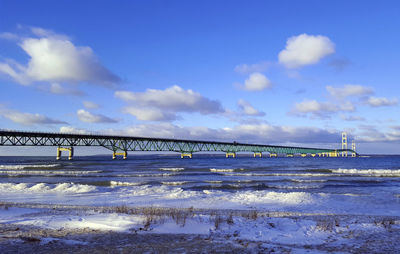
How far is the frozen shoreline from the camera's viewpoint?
6374 millimetres

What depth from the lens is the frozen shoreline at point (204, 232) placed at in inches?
251

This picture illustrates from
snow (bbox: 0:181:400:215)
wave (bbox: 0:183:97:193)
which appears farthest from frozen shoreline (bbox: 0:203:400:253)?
wave (bbox: 0:183:97:193)

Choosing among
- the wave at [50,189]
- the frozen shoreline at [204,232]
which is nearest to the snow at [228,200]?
the wave at [50,189]

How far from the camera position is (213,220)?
8766 millimetres

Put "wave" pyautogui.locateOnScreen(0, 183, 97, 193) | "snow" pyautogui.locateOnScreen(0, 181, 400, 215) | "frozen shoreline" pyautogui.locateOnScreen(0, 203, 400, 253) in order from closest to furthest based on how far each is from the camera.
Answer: "frozen shoreline" pyautogui.locateOnScreen(0, 203, 400, 253) → "snow" pyautogui.locateOnScreen(0, 181, 400, 215) → "wave" pyautogui.locateOnScreen(0, 183, 97, 193)

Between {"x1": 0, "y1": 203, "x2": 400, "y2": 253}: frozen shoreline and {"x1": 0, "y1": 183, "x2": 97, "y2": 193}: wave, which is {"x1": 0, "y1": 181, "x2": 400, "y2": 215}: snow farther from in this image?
{"x1": 0, "y1": 203, "x2": 400, "y2": 253}: frozen shoreline

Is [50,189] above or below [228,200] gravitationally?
below

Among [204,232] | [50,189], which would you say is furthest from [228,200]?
[50,189]

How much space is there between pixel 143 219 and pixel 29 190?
15.0 meters

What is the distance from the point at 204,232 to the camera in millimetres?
7539

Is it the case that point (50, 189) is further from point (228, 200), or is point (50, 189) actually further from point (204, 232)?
point (204, 232)

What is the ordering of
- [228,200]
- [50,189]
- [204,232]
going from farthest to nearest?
[50,189]
[228,200]
[204,232]

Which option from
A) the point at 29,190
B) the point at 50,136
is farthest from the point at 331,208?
the point at 50,136

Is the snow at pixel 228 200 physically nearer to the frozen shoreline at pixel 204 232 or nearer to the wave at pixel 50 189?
the wave at pixel 50 189
